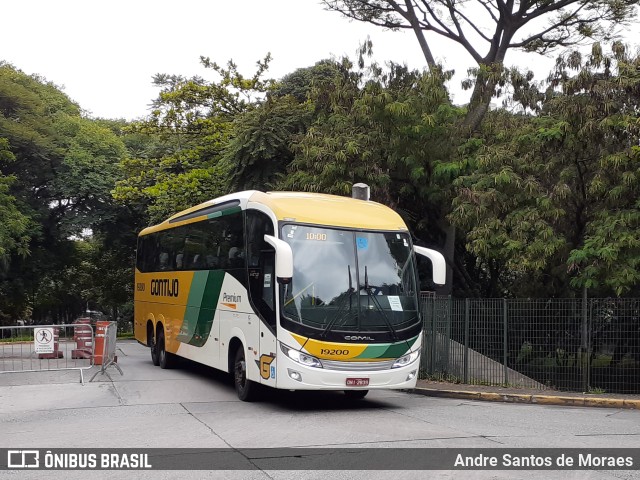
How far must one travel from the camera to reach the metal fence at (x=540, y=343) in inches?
591

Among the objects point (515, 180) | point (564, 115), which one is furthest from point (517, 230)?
point (564, 115)

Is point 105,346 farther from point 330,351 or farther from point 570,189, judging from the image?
point 570,189

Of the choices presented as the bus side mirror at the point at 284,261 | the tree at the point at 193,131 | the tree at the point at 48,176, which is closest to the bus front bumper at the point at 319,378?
→ the bus side mirror at the point at 284,261

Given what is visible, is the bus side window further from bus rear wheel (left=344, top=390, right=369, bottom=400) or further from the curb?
the curb

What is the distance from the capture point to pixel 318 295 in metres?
12.1

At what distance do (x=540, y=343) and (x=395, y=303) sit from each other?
4638mm

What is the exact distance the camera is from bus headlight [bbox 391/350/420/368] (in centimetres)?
1250

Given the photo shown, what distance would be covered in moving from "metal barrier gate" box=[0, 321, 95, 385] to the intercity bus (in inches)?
208

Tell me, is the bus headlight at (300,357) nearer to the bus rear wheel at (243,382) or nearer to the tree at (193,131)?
the bus rear wheel at (243,382)

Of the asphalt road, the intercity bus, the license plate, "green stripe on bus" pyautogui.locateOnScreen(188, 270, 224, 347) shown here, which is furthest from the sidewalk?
"green stripe on bus" pyautogui.locateOnScreen(188, 270, 224, 347)

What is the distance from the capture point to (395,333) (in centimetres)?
1245

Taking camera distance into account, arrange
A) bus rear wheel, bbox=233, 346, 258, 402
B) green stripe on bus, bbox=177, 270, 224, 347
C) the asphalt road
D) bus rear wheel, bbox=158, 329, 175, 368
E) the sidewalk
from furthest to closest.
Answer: bus rear wheel, bbox=158, 329, 175, 368
green stripe on bus, bbox=177, 270, 224, 347
the sidewalk
bus rear wheel, bbox=233, 346, 258, 402
the asphalt road

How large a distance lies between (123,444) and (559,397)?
8289 mm

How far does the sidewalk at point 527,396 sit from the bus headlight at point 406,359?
2.54m
